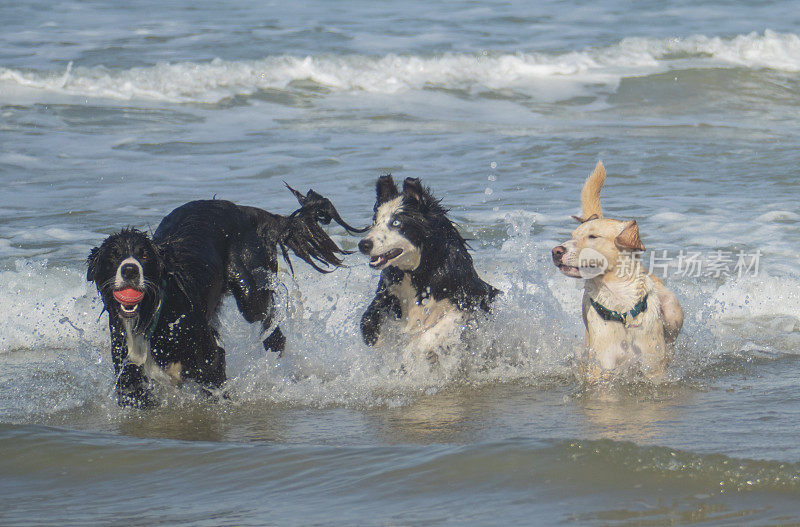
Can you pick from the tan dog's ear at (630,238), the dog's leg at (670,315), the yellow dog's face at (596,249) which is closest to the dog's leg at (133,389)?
the yellow dog's face at (596,249)

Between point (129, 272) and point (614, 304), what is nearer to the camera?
→ point (129, 272)

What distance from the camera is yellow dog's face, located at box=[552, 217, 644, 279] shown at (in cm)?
527

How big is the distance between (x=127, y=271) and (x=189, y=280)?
1.84ft

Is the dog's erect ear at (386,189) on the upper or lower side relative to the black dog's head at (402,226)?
upper

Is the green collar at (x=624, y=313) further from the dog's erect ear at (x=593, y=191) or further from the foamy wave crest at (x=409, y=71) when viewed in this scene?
the foamy wave crest at (x=409, y=71)

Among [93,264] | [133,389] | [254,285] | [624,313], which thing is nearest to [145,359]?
[133,389]

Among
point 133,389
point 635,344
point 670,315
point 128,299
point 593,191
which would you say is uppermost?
point 593,191

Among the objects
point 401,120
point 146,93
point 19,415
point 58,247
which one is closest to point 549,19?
point 401,120

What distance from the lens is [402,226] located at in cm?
571

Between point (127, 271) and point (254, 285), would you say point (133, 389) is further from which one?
point (254, 285)

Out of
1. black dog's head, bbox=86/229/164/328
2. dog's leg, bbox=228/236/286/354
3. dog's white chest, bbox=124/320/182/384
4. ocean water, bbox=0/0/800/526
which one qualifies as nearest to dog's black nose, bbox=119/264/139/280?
black dog's head, bbox=86/229/164/328

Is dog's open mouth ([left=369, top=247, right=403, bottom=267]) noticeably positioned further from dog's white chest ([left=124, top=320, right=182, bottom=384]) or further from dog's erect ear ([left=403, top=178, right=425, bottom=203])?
dog's white chest ([left=124, top=320, right=182, bottom=384])

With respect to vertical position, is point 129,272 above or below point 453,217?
above

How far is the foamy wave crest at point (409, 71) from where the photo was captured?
1602cm
